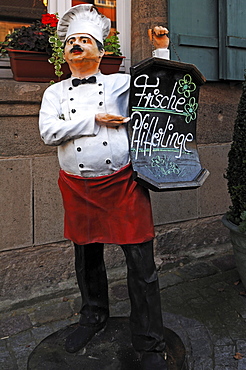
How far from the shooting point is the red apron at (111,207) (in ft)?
7.25

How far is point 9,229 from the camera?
3449mm

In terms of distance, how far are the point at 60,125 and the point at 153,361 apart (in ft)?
4.31

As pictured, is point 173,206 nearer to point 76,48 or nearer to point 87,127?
point 87,127

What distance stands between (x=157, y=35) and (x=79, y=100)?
528 millimetres

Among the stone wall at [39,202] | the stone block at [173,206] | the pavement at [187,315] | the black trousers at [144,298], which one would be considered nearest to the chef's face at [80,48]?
the black trousers at [144,298]

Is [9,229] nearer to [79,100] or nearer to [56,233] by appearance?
[56,233]

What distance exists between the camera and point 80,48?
2.12 meters

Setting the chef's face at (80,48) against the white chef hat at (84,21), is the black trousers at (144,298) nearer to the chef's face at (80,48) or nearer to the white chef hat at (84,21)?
the chef's face at (80,48)

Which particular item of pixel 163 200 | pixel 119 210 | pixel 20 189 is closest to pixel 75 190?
pixel 119 210

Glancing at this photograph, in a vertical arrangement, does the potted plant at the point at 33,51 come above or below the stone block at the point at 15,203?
above

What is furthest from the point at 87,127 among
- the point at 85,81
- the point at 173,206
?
the point at 173,206

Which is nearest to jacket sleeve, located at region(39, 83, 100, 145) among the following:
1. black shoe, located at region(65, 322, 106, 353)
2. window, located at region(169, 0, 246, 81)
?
black shoe, located at region(65, 322, 106, 353)

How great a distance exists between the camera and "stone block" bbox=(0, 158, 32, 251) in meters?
3.42

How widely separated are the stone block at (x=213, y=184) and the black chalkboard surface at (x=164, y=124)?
78.6 inches
